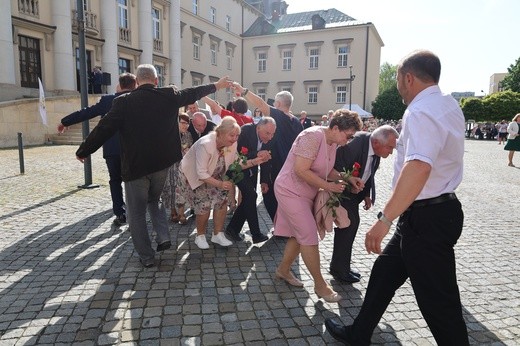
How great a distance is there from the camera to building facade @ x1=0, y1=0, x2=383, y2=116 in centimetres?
1964

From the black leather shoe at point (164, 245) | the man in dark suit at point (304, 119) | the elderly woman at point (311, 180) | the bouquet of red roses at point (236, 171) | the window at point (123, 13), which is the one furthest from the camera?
the window at point (123, 13)

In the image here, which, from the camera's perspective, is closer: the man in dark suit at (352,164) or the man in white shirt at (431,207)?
the man in white shirt at (431,207)

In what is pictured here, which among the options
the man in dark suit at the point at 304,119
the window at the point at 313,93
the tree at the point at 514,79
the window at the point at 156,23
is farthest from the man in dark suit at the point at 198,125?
the tree at the point at 514,79

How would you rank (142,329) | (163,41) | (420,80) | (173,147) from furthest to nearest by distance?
1. (163,41)
2. (173,147)
3. (142,329)
4. (420,80)

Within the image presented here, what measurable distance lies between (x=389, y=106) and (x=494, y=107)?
32.7ft

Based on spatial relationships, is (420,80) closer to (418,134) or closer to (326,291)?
(418,134)

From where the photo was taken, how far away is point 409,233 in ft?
7.23

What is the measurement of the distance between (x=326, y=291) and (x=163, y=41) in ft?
96.9

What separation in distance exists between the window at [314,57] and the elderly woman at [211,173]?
40.4 meters

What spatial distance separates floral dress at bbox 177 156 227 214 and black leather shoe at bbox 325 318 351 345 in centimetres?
215

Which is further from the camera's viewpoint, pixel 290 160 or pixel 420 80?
pixel 290 160

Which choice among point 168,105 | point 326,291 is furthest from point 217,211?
point 326,291

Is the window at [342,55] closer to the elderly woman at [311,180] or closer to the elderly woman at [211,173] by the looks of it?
the elderly woman at [211,173]

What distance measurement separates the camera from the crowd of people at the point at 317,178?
6.94 feet
